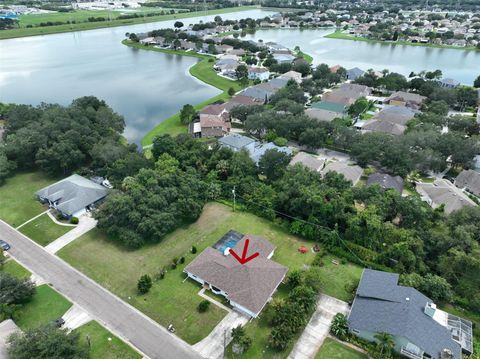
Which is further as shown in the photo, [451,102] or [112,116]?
[451,102]

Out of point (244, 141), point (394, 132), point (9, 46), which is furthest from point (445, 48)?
point (9, 46)

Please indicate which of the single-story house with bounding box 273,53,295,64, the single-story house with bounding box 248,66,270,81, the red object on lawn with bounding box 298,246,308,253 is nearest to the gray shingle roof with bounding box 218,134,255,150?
the red object on lawn with bounding box 298,246,308,253

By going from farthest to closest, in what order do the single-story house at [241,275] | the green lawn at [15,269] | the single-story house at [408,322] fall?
the green lawn at [15,269]
the single-story house at [241,275]
the single-story house at [408,322]

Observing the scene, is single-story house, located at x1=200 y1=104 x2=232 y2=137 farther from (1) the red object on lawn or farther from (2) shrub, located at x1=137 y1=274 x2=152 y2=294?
(2) shrub, located at x1=137 y1=274 x2=152 y2=294

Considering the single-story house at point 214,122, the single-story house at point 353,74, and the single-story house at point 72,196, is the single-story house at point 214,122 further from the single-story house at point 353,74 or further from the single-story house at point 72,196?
the single-story house at point 353,74

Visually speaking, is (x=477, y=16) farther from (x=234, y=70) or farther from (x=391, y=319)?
(x=391, y=319)

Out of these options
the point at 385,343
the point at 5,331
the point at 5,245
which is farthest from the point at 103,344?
the point at 385,343

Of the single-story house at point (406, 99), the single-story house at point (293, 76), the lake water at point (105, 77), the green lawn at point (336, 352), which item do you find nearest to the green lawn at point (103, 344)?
the green lawn at point (336, 352)
